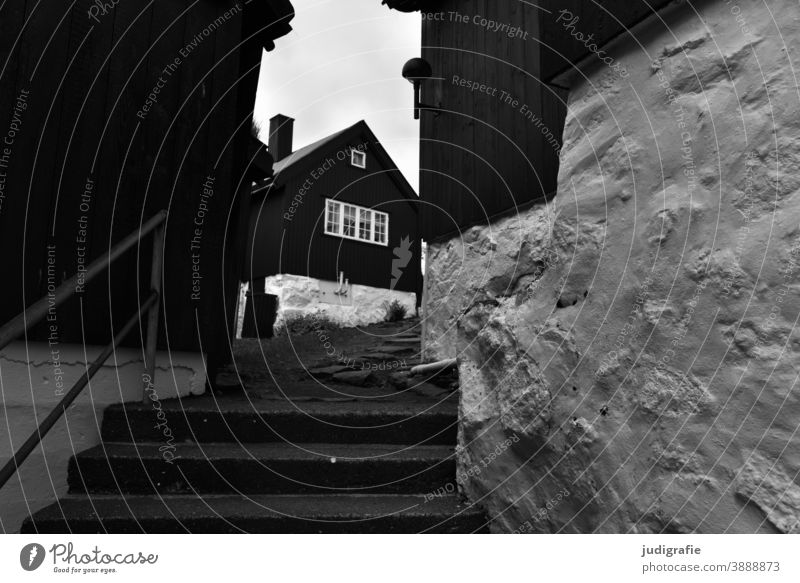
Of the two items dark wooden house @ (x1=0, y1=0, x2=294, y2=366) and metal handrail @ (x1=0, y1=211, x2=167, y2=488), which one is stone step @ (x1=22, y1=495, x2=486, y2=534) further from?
dark wooden house @ (x1=0, y1=0, x2=294, y2=366)

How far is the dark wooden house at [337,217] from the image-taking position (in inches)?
559

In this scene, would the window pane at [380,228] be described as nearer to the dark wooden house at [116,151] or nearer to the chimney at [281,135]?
the chimney at [281,135]

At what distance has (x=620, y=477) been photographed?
66.4 inches

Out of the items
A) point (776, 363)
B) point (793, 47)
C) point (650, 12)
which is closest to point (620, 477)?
point (776, 363)

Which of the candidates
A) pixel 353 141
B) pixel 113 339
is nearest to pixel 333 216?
pixel 353 141

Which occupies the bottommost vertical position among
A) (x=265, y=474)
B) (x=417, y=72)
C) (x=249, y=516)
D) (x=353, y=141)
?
(x=249, y=516)

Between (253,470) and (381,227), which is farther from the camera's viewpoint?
(381,227)

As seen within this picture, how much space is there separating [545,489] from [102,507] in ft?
6.09

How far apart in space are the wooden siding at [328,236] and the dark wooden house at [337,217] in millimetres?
25

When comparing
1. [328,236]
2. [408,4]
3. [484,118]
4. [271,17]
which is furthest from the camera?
[328,236]

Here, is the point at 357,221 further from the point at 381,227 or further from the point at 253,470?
the point at 253,470

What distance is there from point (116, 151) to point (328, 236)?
11280mm

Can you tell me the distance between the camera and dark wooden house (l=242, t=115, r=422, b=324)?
46.6 ft

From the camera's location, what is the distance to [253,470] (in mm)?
2744
